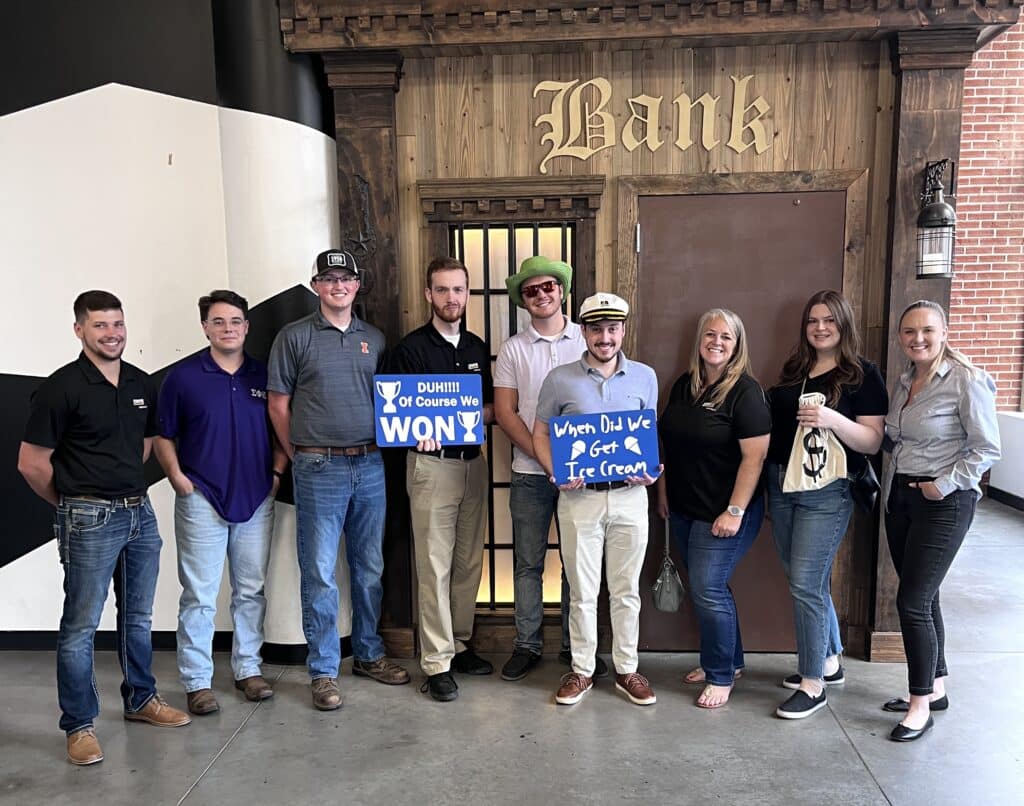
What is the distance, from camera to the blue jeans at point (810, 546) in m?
3.08

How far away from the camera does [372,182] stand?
359 cm

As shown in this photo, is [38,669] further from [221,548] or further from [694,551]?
[694,551]

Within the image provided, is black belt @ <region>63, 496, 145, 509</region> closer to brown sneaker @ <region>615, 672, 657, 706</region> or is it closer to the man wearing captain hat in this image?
the man wearing captain hat

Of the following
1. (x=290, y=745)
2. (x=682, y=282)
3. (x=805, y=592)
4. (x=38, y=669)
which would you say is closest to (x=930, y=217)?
(x=682, y=282)

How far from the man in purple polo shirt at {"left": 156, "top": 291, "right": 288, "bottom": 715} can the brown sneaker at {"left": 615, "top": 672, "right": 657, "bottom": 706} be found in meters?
1.58

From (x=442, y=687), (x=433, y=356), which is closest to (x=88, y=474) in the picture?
(x=433, y=356)

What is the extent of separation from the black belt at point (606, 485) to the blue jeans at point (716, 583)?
35 centimetres

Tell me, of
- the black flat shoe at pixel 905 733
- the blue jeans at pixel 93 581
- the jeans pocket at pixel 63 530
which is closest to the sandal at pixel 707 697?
the black flat shoe at pixel 905 733

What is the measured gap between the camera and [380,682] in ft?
11.4

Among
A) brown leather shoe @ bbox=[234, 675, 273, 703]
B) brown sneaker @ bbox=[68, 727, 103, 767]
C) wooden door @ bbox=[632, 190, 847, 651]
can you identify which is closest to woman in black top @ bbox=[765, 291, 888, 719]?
wooden door @ bbox=[632, 190, 847, 651]

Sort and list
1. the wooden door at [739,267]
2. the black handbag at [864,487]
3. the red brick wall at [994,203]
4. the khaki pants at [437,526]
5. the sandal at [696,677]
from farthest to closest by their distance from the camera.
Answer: the red brick wall at [994,203], the wooden door at [739,267], the sandal at [696,677], the khaki pants at [437,526], the black handbag at [864,487]

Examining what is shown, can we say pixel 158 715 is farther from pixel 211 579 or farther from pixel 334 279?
pixel 334 279

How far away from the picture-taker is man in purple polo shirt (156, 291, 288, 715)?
3123mm

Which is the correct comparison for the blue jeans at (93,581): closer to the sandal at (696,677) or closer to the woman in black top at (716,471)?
the woman in black top at (716,471)
